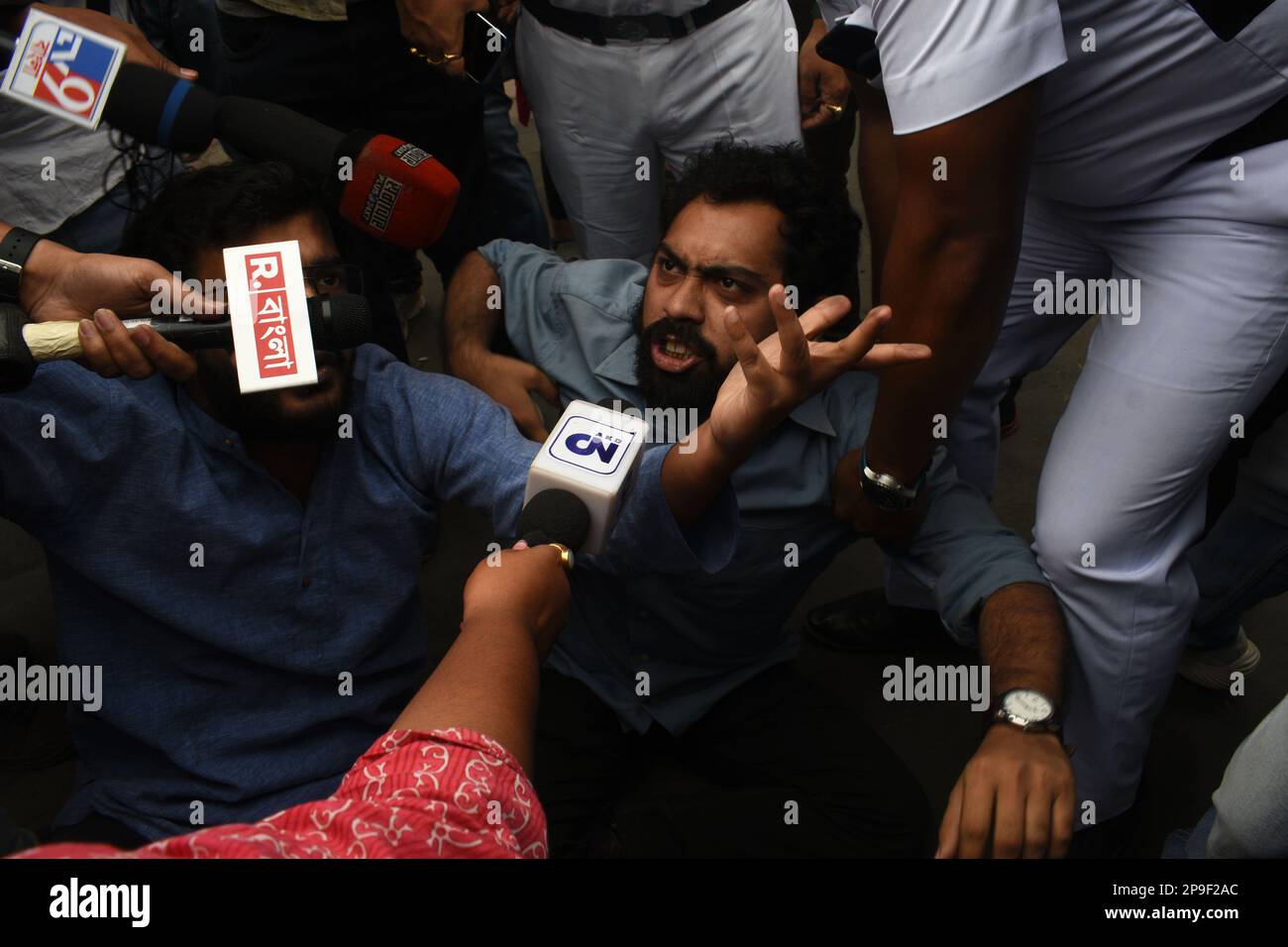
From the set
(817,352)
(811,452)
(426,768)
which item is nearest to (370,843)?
(426,768)

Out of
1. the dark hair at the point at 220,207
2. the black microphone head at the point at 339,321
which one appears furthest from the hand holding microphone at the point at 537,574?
the dark hair at the point at 220,207

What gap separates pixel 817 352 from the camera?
54.8 inches

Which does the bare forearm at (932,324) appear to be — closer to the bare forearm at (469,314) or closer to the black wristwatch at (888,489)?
the black wristwatch at (888,489)

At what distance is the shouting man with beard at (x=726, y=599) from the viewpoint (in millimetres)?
1909

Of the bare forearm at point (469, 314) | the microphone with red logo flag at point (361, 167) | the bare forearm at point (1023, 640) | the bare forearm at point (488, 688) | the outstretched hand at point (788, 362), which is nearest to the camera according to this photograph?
the bare forearm at point (488, 688)

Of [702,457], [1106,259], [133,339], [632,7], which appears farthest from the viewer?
[632,7]

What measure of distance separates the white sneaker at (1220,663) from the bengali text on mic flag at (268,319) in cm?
187

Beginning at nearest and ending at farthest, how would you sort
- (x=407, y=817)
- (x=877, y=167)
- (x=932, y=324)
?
(x=407, y=817), (x=932, y=324), (x=877, y=167)

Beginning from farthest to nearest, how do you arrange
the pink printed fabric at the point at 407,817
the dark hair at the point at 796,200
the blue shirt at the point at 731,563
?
the dark hair at the point at 796,200
the blue shirt at the point at 731,563
the pink printed fabric at the point at 407,817

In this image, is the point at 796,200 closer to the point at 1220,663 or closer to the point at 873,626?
the point at 873,626

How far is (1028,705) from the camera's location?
1533 millimetres

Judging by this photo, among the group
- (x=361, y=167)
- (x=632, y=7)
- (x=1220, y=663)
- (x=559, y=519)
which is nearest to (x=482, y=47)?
(x=632, y=7)

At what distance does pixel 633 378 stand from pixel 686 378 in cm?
10
